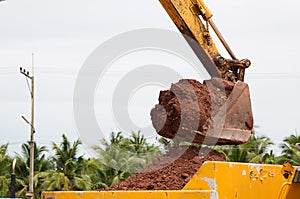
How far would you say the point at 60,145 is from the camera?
37.1 m

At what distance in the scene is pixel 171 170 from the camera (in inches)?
229

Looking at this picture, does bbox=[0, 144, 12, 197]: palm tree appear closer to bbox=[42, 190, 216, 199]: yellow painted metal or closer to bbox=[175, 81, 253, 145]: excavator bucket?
bbox=[175, 81, 253, 145]: excavator bucket

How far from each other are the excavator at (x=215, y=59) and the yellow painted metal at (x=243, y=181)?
167cm

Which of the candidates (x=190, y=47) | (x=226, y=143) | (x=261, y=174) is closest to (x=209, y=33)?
(x=190, y=47)

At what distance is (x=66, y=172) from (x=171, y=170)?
31368 millimetres

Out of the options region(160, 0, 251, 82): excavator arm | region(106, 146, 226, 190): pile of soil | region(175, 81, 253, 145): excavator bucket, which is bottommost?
region(106, 146, 226, 190): pile of soil

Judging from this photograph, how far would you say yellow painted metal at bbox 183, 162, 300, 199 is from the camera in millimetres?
4746

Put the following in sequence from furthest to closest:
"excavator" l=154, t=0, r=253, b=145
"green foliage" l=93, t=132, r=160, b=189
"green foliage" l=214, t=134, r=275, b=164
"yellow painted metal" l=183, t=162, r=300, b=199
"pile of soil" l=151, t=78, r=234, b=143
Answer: "green foliage" l=214, t=134, r=275, b=164 < "green foliage" l=93, t=132, r=160, b=189 < "excavator" l=154, t=0, r=253, b=145 < "pile of soil" l=151, t=78, r=234, b=143 < "yellow painted metal" l=183, t=162, r=300, b=199

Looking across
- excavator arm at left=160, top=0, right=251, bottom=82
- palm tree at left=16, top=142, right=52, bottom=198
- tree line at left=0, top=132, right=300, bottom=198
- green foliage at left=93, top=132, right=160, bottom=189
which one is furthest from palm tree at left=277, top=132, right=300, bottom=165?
excavator arm at left=160, top=0, right=251, bottom=82

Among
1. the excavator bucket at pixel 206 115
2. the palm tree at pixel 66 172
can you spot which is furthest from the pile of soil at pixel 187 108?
the palm tree at pixel 66 172

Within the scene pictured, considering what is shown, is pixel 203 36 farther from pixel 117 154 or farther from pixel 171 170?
pixel 117 154

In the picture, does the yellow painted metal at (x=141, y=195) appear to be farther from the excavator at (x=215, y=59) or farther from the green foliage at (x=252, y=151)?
the green foliage at (x=252, y=151)

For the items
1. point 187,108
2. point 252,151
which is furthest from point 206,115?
point 252,151

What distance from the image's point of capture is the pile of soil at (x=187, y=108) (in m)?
6.44
